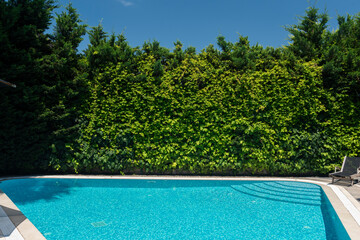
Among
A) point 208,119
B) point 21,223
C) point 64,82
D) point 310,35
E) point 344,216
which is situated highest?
point 310,35

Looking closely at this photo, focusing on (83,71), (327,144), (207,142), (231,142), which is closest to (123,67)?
(83,71)

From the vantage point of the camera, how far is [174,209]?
7.00 meters

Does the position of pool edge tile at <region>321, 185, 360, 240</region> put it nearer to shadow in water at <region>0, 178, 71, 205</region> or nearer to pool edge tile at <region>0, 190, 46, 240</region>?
pool edge tile at <region>0, 190, 46, 240</region>

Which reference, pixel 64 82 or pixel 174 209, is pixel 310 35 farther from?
pixel 64 82

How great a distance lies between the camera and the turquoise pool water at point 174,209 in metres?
5.50

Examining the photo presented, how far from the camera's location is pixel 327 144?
1037 cm

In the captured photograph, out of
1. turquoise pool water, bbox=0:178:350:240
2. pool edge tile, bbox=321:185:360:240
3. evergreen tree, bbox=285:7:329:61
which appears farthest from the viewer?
evergreen tree, bbox=285:7:329:61

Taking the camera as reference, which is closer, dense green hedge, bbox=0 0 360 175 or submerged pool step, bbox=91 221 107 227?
submerged pool step, bbox=91 221 107 227

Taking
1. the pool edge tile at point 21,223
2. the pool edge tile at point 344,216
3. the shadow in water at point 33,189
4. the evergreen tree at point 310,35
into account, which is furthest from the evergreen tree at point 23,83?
the evergreen tree at point 310,35

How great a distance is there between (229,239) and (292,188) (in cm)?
481

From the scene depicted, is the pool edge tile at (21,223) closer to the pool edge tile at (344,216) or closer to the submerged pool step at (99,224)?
the submerged pool step at (99,224)

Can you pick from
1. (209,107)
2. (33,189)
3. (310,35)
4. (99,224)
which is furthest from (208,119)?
(33,189)

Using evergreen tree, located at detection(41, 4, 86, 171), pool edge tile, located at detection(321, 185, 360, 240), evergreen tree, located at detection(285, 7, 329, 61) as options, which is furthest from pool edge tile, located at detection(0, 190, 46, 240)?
evergreen tree, located at detection(285, 7, 329, 61)

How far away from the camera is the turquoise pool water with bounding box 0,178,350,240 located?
18.1 feet
